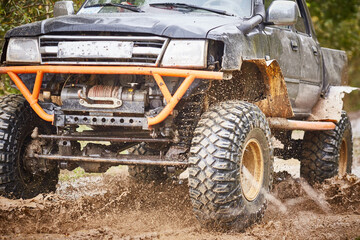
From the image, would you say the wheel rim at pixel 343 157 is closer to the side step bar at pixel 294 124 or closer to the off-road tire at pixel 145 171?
the side step bar at pixel 294 124

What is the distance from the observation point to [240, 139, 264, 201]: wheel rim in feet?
15.1

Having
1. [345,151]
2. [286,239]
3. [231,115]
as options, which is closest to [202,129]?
[231,115]

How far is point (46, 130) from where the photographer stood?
5.10m

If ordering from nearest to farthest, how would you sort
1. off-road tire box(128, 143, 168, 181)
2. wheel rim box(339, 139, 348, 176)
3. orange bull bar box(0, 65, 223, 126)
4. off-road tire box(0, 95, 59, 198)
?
orange bull bar box(0, 65, 223, 126) → off-road tire box(0, 95, 59, 198) → off-road tire box(128, 143, 168, 181) → wheel rim box(339, 139, 348, 176)

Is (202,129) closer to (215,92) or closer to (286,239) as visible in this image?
(215,92)

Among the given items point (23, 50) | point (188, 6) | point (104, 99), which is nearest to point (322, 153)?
point (188, 6)

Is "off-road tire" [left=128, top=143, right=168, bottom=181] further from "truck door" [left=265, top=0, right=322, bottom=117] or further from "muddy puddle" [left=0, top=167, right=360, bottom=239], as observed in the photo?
"truck door" [left=265, top=0, right=322, bottom=117]

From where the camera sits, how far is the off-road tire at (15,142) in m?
4.61

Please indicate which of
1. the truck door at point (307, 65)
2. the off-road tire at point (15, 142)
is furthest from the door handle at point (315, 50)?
the off-road tire at point (15, 142)

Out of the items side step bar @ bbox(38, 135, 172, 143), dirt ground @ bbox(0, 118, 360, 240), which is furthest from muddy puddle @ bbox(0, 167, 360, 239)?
side step bar @ bbox(38, 135, 172, 143)

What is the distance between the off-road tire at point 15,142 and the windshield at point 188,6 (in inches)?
46.1

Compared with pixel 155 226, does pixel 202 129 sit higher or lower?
higher

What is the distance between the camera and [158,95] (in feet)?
14.1

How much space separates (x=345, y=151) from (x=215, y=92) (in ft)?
10.6
